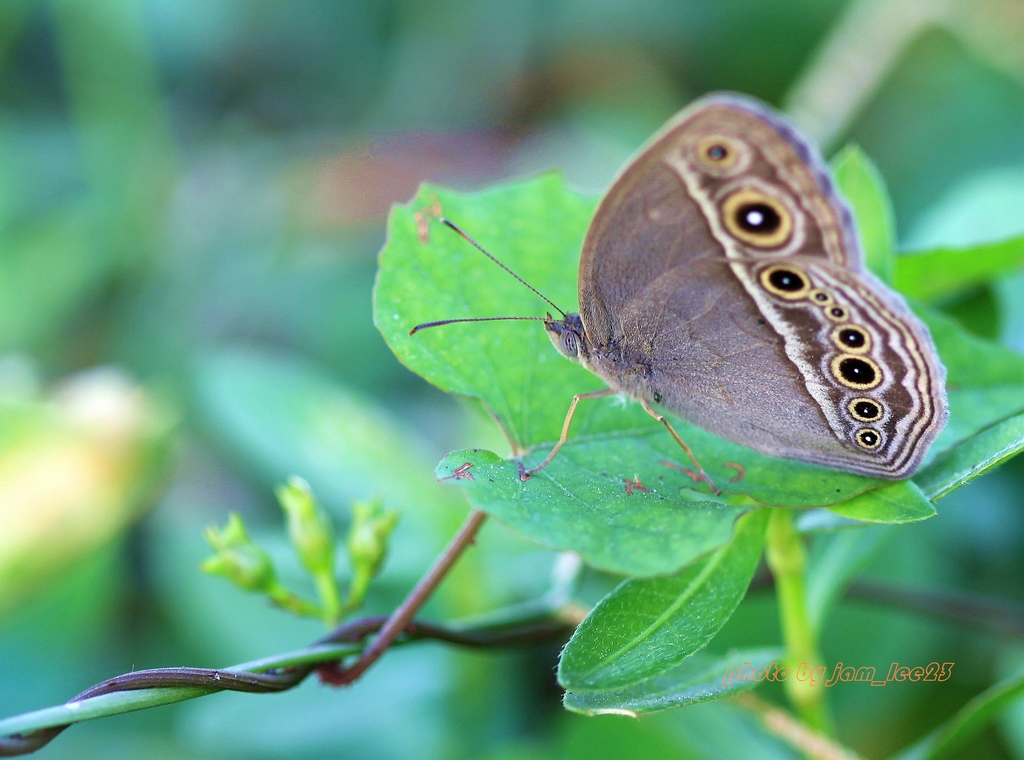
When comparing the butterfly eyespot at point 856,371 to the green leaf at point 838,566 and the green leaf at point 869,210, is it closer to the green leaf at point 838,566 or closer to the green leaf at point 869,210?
the green leaf at point 869,210

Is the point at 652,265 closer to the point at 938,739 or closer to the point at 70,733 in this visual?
the point at 938,739

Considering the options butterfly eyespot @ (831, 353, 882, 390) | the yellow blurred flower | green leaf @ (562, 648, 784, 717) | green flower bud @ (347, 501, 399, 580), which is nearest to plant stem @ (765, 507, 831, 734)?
green leaf @ (562, 648, 784, 717)

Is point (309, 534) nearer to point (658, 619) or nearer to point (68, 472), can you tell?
point (658, 619)

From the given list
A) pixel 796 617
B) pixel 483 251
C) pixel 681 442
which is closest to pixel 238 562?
pixel 483 251

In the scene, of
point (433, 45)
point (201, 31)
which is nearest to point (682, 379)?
point (433, 45)

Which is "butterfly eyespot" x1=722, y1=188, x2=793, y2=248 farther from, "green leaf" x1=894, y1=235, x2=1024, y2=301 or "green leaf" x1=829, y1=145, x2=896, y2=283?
"green leaf" x1=894, y1=235, x2=1024, y2=301

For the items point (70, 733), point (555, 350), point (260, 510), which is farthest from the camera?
point (260, 510)

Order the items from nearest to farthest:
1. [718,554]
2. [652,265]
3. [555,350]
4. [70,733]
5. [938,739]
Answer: [718,554] → [938,739] → [555,350] → [652,265] → [70,733]
